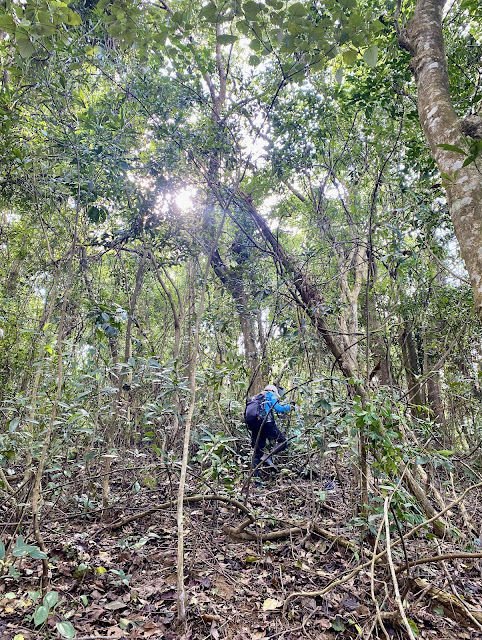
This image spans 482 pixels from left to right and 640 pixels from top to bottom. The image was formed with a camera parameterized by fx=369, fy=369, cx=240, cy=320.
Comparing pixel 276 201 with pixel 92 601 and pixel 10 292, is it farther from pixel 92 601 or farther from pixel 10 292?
pixel 92 601

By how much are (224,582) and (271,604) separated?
0.42m

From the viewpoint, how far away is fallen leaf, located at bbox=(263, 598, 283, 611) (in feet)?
8.76

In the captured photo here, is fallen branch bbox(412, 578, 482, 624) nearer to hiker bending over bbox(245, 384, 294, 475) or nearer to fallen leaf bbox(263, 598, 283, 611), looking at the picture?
fallen leaf bbox(263, 598, 283, 611)

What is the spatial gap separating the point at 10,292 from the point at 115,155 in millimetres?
4509

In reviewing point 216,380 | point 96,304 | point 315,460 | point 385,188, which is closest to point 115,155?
point 96,304

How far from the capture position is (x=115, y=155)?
13.4 ft

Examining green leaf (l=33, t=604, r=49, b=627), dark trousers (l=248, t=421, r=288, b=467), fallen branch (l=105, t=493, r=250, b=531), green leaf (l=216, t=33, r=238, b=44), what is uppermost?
green leaf (l=216, t=33, r=238, b=44)

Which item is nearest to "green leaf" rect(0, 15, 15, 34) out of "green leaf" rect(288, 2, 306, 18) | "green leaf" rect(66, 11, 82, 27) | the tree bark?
"green leaf" rect(66, 11, 82, 27)

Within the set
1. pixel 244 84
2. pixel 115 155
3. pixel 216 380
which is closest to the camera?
pixel 216 380

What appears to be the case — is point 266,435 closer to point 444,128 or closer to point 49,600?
point 49,600

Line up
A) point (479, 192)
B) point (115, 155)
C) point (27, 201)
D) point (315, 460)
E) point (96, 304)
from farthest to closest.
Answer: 1. point (315, 460)
2. point (27, 201)
3. point (115, 155)
4. point (96, 304)
5. point (479, 192)

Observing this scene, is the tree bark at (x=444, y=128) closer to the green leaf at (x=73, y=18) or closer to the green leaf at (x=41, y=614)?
the green leaf at (x=73, y=18)

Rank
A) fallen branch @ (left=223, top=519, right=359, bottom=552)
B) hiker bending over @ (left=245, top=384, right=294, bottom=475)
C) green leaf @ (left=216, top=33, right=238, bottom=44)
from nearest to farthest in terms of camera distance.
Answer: green leaf @ (left=216, top=33, right=238, bottom=44) → fallen branch @ (left=223, top=519, right=359, bottom=552) → hiker bending over @ (left=245, top=384, right=294, bottom=475)

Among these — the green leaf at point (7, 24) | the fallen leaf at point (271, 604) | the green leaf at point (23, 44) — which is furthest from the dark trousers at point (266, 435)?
the green leaf at point (7, 24)
